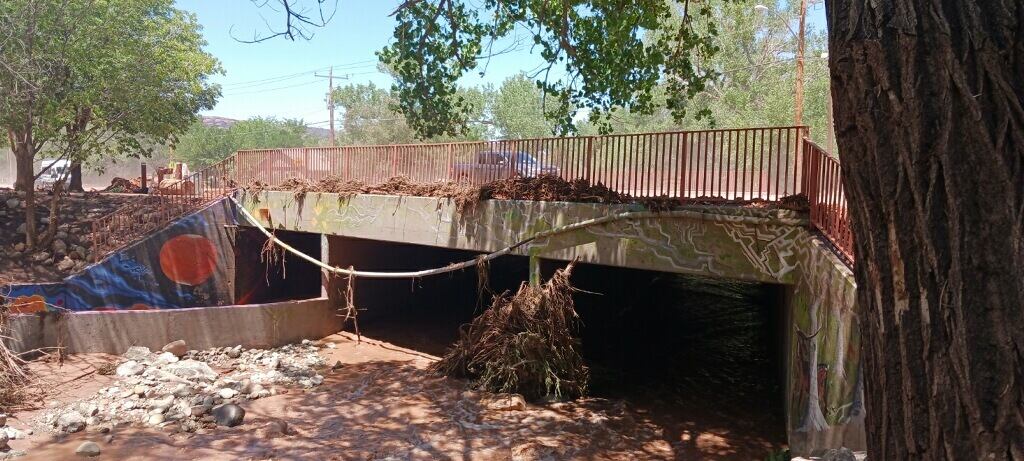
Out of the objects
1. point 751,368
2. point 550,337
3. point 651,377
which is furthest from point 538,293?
point 751,368

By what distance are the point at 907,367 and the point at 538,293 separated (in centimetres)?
926

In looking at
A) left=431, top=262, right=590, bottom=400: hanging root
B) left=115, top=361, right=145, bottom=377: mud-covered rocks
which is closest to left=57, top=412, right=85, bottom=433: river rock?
left=115, top=361, right=145, bottom=377: mud-covered rocks

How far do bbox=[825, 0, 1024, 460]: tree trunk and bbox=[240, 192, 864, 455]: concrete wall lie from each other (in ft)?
11.6

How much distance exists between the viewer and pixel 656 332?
16.2 meters

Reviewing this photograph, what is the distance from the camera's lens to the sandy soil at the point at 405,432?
8508mm

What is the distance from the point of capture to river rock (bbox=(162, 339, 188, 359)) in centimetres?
1230

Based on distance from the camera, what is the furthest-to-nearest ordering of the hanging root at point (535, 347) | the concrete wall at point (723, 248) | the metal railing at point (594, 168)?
the hanging root at point (535, 347), the metal railing at point (594, 168), the concrete wall at point (723, 248)

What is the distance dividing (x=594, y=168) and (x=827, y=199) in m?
4.33

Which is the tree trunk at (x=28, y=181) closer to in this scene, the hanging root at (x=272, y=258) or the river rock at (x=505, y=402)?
the hanging root at (x=272, y=258)

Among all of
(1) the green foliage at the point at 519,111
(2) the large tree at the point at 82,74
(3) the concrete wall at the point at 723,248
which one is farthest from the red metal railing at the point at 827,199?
(1) the green foliage at the point at 519,111

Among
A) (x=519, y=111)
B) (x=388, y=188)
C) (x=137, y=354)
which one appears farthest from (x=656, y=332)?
(x=519, y=111)

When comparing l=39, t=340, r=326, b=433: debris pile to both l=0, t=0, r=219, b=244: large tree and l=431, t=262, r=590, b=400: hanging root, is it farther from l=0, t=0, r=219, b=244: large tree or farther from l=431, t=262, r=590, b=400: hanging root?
l=0, t=0, r=219, b=244: large tree

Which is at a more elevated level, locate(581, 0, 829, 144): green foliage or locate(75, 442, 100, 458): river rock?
locate(581, 0, 829, 144): green foliage

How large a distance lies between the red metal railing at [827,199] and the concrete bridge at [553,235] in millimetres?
30
